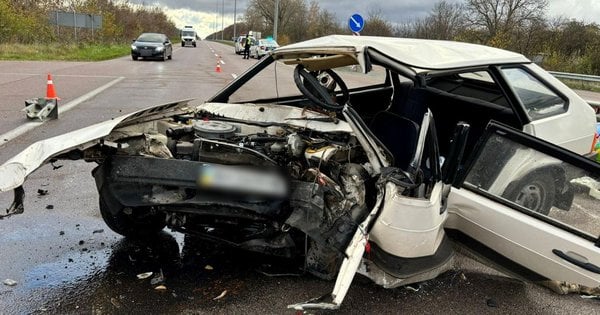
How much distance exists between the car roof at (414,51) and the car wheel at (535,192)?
87 cm

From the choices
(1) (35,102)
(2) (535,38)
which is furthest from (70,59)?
(2) (535,38)

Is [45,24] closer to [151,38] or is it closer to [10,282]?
[151,38]

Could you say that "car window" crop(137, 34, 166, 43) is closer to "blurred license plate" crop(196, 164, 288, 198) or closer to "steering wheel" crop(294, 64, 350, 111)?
"steering wheel" crop(294, 64, 350, 111)

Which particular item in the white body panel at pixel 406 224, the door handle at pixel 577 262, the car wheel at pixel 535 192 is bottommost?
the door handle at pixel 577 262

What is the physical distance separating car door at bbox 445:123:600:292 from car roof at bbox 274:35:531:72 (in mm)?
632

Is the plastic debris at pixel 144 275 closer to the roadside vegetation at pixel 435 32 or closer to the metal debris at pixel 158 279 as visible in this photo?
the metal debris at pixel 158 279

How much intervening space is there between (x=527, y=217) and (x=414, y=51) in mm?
1292

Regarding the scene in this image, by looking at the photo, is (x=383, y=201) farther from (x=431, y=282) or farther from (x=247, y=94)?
(x=247, y=94)

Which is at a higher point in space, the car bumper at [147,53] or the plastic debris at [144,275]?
the car bumper at [147,53]

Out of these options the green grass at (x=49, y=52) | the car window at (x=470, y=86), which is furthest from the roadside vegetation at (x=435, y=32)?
the car window at (x=470, y=86)

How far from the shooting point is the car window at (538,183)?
2730 mm

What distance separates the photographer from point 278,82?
4.89 meters

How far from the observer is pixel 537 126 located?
3.70 meters

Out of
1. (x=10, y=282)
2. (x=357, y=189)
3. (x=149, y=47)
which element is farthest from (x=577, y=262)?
(x=149, y=47)
